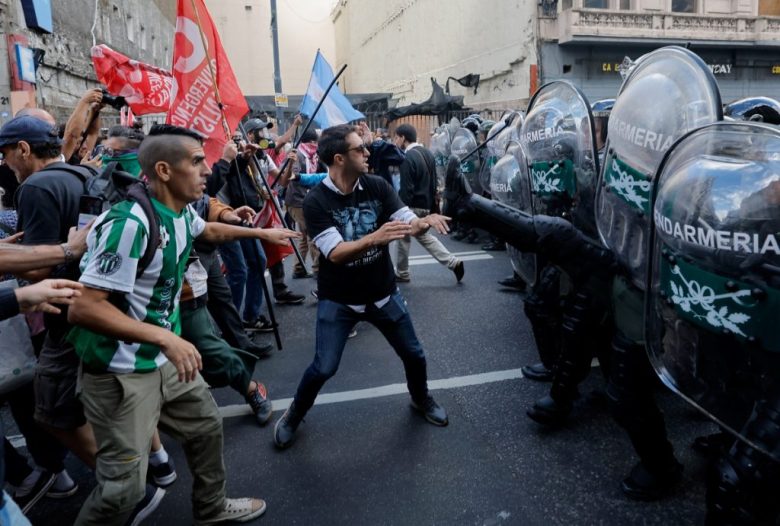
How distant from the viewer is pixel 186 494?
9.45 ft

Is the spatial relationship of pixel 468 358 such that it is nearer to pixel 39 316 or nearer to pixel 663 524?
pixel 663 524

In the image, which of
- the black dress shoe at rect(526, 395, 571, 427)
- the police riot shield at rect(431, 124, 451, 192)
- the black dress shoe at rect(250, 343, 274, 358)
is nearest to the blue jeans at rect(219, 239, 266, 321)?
the black dress shoe at rect(250, 343, 274, 358)

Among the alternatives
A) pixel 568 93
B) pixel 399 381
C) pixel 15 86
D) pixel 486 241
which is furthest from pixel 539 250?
pixel 15 86

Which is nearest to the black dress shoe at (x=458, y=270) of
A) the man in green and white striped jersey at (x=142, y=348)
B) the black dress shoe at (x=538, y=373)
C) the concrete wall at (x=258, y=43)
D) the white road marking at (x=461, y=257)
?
the white road marking at (x=461, y=257)

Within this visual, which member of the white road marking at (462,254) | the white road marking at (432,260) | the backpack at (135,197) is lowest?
the white road marking at (432,260)

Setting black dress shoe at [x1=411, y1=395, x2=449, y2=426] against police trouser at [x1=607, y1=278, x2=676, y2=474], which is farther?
black dress shoe at [x1=411, y1=395, x2=449, y2=426]

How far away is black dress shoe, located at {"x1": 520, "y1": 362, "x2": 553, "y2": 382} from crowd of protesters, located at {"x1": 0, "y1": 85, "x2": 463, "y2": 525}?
877 millimetres

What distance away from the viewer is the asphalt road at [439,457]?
2639 millimetres

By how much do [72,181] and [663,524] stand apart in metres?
3.15

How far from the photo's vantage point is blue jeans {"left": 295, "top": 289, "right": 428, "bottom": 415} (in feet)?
10.3

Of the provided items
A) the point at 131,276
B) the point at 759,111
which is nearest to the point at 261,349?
the point at 131,276

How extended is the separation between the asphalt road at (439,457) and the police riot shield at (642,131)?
1.11 metres

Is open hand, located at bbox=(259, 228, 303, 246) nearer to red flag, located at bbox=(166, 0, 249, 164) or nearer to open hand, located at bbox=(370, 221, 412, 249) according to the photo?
open hand, located at bbox=(370, 221, 412, 249)

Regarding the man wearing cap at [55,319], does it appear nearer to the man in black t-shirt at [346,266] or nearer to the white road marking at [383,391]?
the man in black t-shirt at [346,266]
